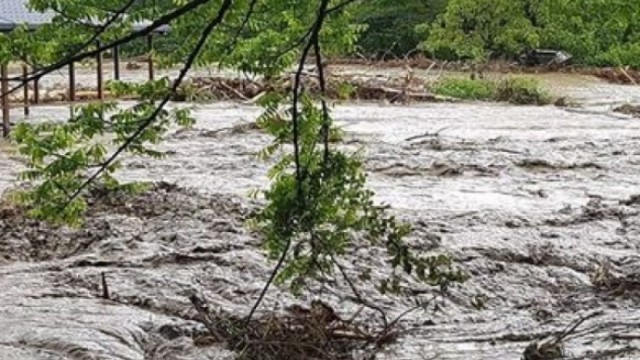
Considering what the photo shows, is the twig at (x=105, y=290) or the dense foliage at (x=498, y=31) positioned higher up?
the dense foliage at (x=498, y=31)

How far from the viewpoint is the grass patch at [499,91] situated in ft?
63.3

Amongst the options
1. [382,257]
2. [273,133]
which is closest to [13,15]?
[382,257]

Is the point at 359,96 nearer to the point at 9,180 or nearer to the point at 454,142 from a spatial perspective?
the point at 454,142

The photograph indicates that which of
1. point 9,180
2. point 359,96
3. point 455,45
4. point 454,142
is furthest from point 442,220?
point 455,45

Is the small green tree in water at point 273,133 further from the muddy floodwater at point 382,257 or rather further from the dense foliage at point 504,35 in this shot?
the dense foliage at point 504,35

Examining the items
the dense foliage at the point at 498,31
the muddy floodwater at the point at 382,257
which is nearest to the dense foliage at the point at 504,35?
the dense foliage at the point at 498,31

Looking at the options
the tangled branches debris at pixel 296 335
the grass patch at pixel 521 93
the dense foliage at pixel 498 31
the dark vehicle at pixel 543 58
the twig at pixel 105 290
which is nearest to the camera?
the tangled branches debris at pixel 296 335

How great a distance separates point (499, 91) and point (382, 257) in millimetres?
13474

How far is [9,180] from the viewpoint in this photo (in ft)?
32.5

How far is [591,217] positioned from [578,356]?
3277 millimetres

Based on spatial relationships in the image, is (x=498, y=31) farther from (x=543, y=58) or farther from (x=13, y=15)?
(x=13, y=15)

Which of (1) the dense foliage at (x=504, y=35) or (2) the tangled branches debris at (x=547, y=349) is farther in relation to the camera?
(1) the dense foliage at (x=504, y=35)

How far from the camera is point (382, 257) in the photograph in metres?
6.91

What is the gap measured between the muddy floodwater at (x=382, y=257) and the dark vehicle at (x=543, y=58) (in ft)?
48.6
